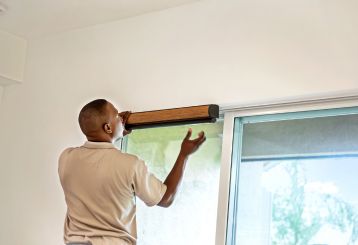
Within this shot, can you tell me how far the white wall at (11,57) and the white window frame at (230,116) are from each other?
1.46m

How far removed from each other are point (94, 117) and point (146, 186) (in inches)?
12.7

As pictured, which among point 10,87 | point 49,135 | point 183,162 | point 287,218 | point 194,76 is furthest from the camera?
point 10,87

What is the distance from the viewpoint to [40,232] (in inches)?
122

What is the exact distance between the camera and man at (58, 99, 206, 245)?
78.1 inches

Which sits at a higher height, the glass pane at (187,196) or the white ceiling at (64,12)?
the white ceiling at (64,12)

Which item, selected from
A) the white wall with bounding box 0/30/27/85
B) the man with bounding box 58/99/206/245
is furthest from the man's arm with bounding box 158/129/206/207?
the white wall with bounding box 0/30/27/85

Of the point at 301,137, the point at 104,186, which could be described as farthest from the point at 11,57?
the point at 301,137

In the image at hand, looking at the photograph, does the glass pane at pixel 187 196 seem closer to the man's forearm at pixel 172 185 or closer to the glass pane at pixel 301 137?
the glass pane at pixel 301 137

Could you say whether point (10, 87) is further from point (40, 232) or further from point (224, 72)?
point (224, 72)

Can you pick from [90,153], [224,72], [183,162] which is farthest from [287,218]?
[90,153]

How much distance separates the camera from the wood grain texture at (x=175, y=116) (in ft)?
7.70

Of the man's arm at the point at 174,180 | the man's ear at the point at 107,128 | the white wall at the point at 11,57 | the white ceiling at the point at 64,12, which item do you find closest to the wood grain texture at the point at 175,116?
the man's arm at the point at 174,180

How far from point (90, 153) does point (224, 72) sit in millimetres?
838

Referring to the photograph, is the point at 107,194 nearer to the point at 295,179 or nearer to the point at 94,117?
the point at 94,117
